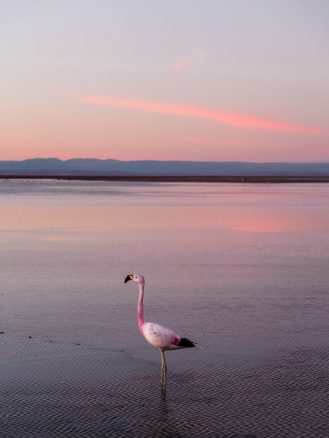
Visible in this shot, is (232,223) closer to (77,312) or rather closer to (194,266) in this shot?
(194,266)

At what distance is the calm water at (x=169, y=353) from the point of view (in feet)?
22.2

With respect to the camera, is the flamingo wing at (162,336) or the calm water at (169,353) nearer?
the calm water at (169,353)

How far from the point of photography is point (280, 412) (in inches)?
273

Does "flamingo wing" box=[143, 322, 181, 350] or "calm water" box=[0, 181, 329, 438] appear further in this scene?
"flamingo wing" box=[143, 322, 181, 350]

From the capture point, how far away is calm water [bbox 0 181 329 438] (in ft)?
22.2

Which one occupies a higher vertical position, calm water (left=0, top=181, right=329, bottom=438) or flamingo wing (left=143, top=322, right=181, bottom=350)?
flamingo wing (left=143, top=322, right=181, bottom=350)

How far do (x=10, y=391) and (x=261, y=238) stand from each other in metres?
16.2

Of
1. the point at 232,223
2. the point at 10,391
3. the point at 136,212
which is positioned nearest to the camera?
the point at 10,391

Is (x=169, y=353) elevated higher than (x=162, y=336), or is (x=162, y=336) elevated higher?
(x=162, y=336)

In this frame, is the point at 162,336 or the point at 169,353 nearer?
the point at 162,336

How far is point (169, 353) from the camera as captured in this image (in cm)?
917

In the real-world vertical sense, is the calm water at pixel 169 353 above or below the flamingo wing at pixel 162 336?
below

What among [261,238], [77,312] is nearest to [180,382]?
[77,312]

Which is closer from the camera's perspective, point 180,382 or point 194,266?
point 180,382
